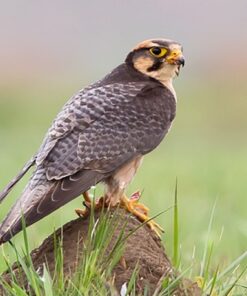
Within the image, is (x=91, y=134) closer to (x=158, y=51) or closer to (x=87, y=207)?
(x=87, y=207)

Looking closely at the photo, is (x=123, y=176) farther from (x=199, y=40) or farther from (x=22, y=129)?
(x=199, y=40)

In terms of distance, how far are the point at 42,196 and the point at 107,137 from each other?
0.72 metres

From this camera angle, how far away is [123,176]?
7.28 metres

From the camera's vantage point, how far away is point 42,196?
679 cm

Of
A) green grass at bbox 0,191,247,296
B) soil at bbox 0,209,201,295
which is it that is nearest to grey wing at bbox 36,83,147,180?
soil at bbox 0,209,201,295

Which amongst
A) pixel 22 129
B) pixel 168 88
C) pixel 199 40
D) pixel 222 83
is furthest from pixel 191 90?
pixel 168 88

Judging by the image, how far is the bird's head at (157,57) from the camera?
7.79m

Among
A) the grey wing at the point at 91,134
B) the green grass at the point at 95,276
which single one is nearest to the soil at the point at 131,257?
the green grass at the point at 95,276

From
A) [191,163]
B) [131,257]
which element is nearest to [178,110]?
[191,163]

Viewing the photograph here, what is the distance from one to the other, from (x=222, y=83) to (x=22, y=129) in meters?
10.2

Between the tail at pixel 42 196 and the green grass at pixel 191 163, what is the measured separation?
0.30 m

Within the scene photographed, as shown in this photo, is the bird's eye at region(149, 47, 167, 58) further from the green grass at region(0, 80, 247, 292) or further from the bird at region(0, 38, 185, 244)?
the green grass at region(0, 80, 247, 292)

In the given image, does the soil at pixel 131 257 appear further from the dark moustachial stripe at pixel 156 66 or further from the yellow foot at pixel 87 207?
the dark moustachial stripe at pixel 156 66

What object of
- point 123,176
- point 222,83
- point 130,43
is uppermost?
point 123,176
